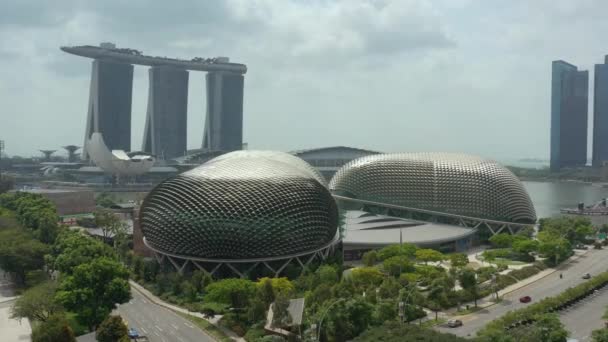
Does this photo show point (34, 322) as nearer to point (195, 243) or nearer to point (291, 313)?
point (195, 243)

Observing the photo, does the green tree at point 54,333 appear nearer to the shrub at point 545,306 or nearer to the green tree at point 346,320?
the green tree at point 346,320

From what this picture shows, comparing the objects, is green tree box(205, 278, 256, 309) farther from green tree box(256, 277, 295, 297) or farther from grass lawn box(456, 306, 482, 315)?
grass lawn box(456, 306, 482, 315)

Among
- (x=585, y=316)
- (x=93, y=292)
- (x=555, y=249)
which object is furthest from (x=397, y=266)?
(x=93, y=292)

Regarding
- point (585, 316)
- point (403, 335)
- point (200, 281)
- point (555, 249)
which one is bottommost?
point (200, 281)

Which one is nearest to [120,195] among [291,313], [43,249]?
[43,249]

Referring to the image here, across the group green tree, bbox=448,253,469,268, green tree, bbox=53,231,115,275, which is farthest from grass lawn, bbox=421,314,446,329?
green tree, bbox=53,231,115,275

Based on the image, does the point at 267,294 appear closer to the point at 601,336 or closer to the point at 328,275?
the point at 328,275

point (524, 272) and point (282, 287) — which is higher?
point (282, 287)

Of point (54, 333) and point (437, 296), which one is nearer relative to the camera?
point (54, 333)
